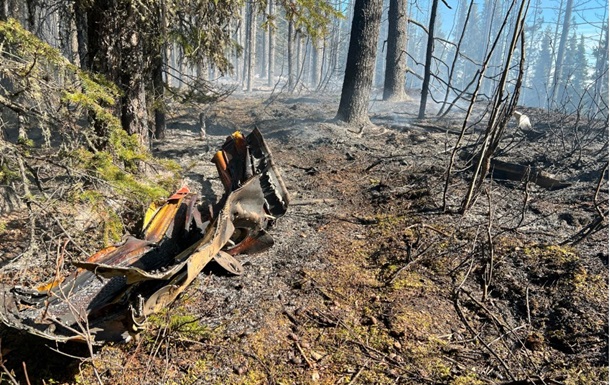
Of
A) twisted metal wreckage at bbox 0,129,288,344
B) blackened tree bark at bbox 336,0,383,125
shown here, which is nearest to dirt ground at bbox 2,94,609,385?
twisted metal wreckage at bbox 0,129,288,344

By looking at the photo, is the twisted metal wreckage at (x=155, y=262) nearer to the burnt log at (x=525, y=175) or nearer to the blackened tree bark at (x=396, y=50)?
the burnt log at (x=525, y=175)

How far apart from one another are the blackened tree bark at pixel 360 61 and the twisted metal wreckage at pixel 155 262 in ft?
21.7

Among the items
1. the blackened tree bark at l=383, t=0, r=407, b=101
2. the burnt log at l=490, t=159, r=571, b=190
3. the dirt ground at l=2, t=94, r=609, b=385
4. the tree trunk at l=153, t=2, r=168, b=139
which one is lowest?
the dirt ground at l=2, t=94, r=609, b=385

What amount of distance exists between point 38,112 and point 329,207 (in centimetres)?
396

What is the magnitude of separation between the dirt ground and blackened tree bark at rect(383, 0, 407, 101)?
10764 millimetres

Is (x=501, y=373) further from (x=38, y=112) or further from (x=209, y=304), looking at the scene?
(x=38, y=112)

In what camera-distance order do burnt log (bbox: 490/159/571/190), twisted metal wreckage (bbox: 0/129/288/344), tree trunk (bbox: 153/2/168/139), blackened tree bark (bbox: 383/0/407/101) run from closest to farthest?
twisted metal wreckage (bbox: 0/129/288/344)
tree trunk (bbox: 153/2/168/139)
burnt log (bbox: 490/159/571/190)
blackened tree bark (bbox: 383/0/407/101)

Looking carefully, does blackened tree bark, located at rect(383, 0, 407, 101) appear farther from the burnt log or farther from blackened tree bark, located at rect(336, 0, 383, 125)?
the burnt log

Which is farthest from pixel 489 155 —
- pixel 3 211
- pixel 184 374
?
pixel 3 211

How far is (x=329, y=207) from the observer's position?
609 cm

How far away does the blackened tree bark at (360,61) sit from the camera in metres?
10.3

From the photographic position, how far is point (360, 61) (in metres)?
10.7

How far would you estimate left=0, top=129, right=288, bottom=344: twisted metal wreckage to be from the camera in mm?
2623

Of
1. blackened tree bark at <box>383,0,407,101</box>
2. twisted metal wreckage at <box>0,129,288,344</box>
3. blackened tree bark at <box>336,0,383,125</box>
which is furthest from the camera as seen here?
blackened tree bark at <box>383,0,407,101</box>
